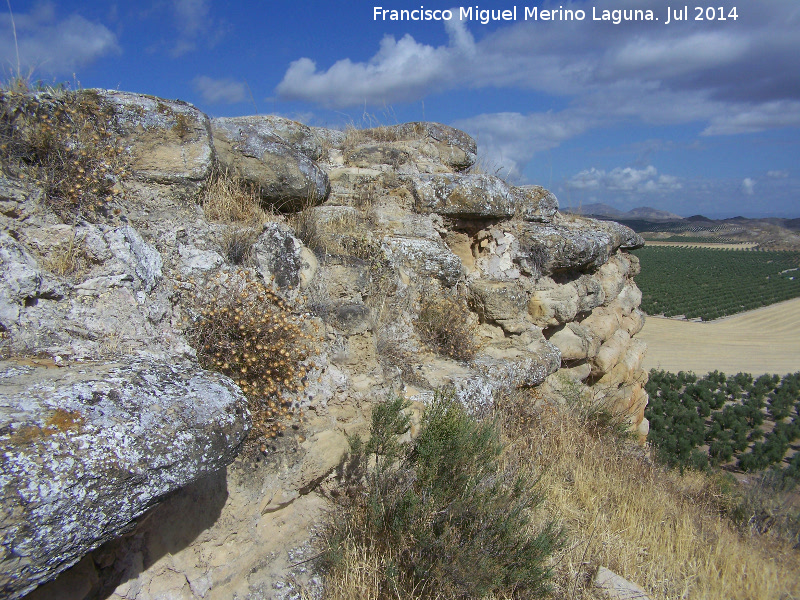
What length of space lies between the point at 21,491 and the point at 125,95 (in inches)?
125

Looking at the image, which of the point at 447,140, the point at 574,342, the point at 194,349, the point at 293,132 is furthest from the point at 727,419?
the point at 194,349

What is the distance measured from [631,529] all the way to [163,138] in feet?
14.3

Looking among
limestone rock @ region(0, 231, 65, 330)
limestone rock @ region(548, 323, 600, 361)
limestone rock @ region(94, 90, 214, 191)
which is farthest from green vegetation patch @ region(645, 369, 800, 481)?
limestone rock @ region(0, 231, 65, 330)

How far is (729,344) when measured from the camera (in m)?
33.4

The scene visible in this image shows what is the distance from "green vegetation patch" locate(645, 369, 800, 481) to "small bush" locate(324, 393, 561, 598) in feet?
27.8

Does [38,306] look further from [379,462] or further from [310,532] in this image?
[379,462]

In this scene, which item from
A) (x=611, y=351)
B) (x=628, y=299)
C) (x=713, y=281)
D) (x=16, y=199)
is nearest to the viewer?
(x=16, y=199)

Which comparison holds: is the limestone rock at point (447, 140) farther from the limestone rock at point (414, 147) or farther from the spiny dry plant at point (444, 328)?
the spiny dry plant at point (444, 328)

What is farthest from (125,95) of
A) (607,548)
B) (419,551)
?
(607,548)

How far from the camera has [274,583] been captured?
8.76 feet

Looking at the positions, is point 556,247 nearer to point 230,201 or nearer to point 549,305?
point 549,305

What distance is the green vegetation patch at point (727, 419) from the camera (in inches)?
604

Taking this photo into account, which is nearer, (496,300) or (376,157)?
(496,300)

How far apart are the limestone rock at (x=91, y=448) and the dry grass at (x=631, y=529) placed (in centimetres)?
219
